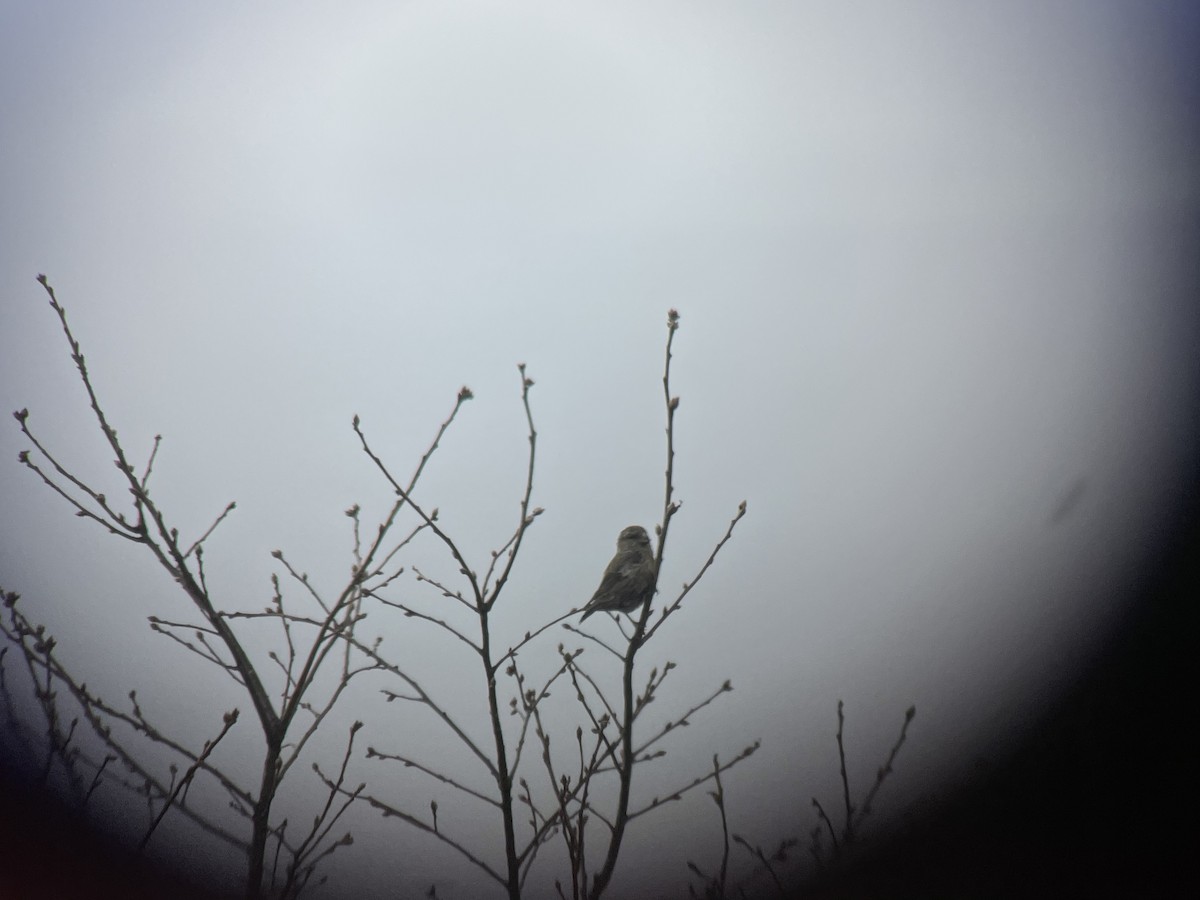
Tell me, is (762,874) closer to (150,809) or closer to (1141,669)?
(1141,669)

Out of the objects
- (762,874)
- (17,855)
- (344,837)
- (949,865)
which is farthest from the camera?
(344,837)

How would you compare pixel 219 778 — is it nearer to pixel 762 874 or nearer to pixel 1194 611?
pixel 762 874

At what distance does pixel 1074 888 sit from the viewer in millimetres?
1432

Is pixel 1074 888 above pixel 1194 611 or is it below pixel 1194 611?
below

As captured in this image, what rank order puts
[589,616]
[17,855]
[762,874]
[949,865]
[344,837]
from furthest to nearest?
[589,616]
[344,837]
[762,874]
[949,865]
[17,855]

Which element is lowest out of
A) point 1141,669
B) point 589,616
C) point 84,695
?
point 84,695

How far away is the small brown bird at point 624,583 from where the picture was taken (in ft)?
11.4

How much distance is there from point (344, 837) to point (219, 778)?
48 centimetres

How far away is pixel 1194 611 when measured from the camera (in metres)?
1.97

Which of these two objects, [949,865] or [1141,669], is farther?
[1141,669]

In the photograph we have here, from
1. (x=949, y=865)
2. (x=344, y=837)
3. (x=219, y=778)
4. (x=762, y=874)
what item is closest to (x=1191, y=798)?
(x=949, y=865)

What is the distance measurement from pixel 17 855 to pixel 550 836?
1.51 meters

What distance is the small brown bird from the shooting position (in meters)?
3.49

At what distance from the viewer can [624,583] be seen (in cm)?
353
